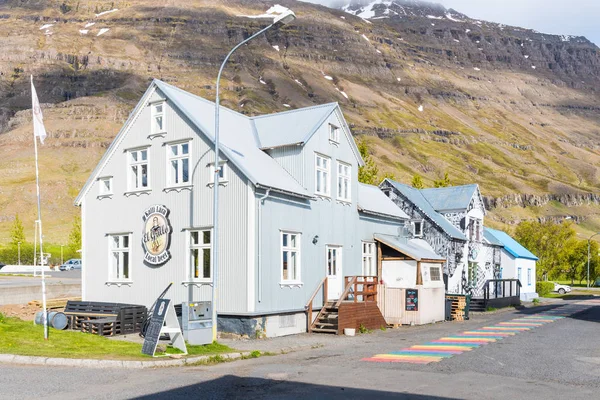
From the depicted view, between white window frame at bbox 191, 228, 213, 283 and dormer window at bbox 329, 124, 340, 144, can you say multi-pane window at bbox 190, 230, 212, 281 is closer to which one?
white window frame at bbox 191, 228, 213, 283

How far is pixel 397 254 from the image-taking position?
33750mm

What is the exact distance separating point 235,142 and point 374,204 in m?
10.9

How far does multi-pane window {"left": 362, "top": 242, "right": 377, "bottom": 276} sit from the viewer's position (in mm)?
32406

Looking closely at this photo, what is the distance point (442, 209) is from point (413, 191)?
243cm

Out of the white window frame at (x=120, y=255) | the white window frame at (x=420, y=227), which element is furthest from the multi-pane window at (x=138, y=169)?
the white window frame at (x=420, y=227)

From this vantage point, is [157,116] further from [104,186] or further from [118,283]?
[118,283]

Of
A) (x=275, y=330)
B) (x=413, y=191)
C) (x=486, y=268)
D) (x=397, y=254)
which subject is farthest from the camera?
(x=486, y=268)

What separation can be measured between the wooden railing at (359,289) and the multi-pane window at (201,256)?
566 centimetres

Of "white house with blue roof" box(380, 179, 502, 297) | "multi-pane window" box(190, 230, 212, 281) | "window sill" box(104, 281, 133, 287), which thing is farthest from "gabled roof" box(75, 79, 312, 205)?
"white house with blue roof" box(380, 179, 502, 297)

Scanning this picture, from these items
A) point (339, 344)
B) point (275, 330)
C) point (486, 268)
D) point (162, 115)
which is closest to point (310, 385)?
point (339, 344)

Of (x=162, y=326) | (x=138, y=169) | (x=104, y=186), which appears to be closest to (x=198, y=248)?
(x=138, y=169)

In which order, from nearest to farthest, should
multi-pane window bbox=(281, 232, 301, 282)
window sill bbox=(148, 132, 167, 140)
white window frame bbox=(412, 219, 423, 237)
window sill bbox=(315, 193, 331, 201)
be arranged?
multi-pane window bbox=(281, 232, 301, 282), window sill bbox=(148, 132, 167, 140), window sill bbox=(315, 193, 331, 201), white window frame bbox=(412, 219, 423, 237)

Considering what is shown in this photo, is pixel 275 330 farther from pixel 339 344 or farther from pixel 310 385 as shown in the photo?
pixel 310 385

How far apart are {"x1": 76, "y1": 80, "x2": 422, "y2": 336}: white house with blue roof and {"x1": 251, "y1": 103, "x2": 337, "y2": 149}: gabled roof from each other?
0.07 m
